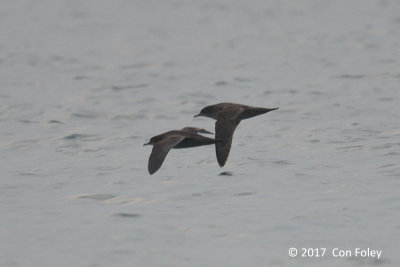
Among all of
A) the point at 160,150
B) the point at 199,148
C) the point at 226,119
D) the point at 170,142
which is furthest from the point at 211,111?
the point at 160,150

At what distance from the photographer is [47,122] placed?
18.2m

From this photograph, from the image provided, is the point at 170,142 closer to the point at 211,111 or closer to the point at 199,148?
the point at 211,111

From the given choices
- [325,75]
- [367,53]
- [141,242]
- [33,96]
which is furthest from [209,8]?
[141,242]

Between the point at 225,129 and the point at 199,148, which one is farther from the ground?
the point at 225,129

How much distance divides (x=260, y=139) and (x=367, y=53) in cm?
1170

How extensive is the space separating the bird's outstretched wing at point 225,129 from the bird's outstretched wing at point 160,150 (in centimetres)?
100

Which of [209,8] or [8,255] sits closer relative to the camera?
[8,255]

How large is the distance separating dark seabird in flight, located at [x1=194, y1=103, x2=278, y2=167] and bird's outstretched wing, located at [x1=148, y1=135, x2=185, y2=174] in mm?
1036

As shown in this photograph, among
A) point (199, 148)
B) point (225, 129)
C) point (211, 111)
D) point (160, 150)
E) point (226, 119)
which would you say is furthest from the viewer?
point (199, 148)

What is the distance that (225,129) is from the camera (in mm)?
13859

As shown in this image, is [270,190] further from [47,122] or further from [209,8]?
[209,8]

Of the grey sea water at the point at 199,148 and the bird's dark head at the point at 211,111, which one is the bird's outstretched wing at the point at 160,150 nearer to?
the grey sea water at the point at 199,148

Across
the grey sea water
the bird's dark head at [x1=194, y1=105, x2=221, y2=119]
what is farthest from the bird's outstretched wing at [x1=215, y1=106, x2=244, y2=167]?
the grey sea water

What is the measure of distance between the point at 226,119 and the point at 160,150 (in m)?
2.12
